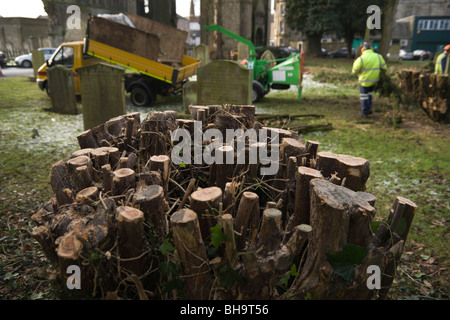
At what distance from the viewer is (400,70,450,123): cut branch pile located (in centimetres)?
778

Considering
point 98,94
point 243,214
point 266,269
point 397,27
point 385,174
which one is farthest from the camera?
point 397,27

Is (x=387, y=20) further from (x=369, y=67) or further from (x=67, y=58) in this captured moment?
(x=67, y=58)

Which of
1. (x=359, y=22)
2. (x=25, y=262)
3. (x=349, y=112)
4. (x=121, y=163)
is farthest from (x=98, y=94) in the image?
(x=359, y=22)

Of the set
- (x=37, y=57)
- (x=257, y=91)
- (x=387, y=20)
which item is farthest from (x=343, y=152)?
(x=387, y=20)

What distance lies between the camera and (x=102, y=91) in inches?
278

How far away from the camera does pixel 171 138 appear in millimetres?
2883

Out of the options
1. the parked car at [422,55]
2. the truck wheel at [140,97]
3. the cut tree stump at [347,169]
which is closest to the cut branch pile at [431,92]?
the cut tree stump at [347,169]

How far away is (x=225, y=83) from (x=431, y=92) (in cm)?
522

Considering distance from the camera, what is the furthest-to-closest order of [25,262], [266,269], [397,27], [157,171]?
[397,27], [25,262], [157,171], [266,269]

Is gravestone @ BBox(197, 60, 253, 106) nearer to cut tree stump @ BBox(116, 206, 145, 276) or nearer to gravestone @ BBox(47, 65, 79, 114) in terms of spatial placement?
gravestone @ BBox(47, 65, 79, 114)

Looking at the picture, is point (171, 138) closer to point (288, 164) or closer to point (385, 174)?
point (288, 164)
